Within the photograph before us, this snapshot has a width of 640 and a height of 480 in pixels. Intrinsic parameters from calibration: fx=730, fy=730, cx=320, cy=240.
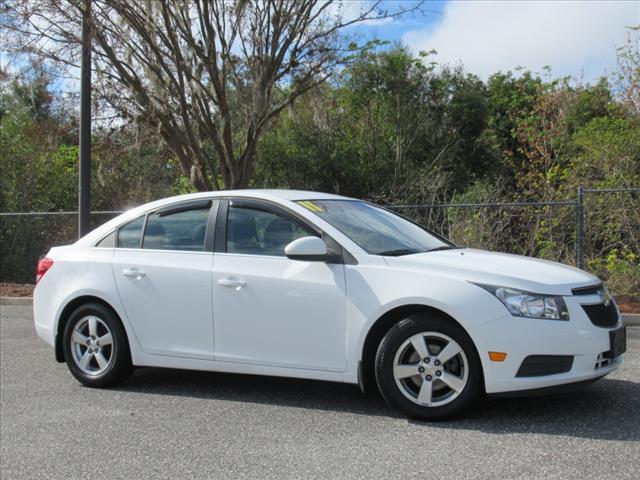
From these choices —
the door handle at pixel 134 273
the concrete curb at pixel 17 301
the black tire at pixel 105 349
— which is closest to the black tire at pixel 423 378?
the door handle at pixel 134 273

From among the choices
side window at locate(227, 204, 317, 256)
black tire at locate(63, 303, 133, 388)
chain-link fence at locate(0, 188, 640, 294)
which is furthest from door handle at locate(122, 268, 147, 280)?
chain-link fence at locate(0, 188, 640, 294)

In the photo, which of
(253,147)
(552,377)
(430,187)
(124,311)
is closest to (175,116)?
(253,147)

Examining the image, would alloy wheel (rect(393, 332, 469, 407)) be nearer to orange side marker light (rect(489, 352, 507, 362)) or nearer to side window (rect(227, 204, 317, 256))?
orange side marker light (rect(489, 352, 507, 362))

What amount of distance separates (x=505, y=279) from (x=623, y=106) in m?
15.7

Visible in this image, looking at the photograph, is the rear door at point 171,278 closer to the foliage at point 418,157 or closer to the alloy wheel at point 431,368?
the alloy wheel at point 431,368

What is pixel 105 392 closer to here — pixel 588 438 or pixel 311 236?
pixel 311 236

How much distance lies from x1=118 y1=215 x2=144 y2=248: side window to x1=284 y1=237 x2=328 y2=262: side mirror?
1.67 metres

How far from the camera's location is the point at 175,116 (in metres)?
14.5

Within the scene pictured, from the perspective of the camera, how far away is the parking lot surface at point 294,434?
4.08 meters

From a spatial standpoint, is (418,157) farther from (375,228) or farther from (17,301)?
(375,228)

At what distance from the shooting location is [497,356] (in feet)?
15.1

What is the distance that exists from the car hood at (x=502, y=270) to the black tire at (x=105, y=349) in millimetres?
2463

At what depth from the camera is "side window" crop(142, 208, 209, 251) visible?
5.91m

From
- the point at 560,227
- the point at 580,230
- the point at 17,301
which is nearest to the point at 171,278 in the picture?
the point at 580,230
